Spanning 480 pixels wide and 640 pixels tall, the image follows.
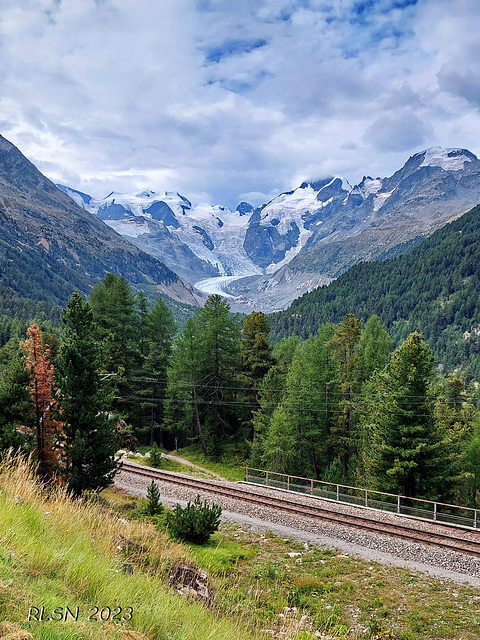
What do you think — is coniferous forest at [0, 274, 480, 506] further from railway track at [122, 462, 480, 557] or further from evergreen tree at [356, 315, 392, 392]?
railway track at [122, 462, 480, 557]

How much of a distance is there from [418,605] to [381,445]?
16597 mm

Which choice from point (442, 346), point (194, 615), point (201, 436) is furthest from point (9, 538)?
point (442, 346)

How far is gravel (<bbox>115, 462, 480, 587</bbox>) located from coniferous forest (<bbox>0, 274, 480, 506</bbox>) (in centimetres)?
603

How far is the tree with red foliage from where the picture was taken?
2002cm

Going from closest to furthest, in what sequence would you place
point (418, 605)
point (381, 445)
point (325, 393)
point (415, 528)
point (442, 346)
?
point (418, 605)
point (415, 528)
point (381, 445)
point (325, 393)
point (442, 346)

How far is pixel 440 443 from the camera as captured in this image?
25266mm

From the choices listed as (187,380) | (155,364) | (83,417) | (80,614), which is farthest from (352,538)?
(155,364)

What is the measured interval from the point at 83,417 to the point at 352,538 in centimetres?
1173

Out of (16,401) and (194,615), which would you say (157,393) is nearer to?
(16,401)

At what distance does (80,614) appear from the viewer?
3902 millimetres

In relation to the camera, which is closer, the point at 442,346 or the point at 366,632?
the point at 366,632

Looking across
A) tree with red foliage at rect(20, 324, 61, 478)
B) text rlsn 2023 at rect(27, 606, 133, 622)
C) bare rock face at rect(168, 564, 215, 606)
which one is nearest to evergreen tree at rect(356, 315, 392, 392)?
tree with red foliage at rect(20, 324, 61, 478)

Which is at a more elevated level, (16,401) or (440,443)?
(16,401)

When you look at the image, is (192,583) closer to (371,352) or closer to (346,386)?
(346,386)
